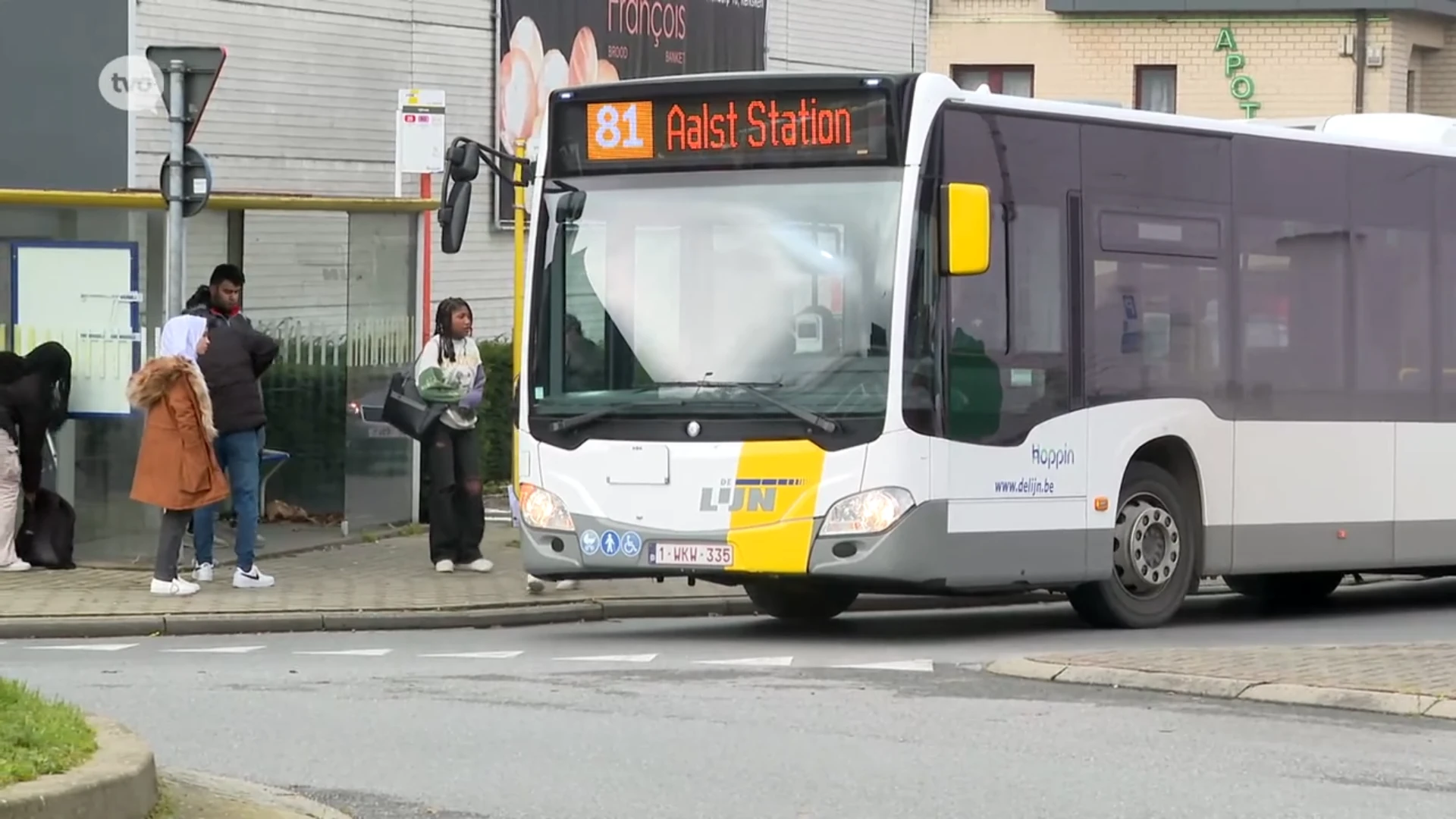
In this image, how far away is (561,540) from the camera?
516 inches

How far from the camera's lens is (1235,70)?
121 ft

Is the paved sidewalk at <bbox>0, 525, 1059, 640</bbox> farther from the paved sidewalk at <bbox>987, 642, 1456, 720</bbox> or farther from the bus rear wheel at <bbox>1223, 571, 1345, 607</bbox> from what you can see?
the paved sidewalk at <bbox>987, 642, 1456, 720</bbox>

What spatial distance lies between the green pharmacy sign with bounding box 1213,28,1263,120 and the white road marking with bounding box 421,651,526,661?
2605 centimetres

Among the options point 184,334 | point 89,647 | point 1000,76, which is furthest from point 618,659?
point 1000,76

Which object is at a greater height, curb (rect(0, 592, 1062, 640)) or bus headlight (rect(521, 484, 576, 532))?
bus headlight (rect(521, 484, 576, 532))

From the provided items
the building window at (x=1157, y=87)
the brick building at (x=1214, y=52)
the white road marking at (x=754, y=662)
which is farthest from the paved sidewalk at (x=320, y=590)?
the building window at (x=1157, y=87)

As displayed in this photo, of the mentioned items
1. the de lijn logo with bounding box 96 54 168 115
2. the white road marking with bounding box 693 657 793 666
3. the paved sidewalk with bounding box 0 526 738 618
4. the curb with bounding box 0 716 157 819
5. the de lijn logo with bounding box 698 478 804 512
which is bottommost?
the paved sidewalk with bounding box 0 526 738 618

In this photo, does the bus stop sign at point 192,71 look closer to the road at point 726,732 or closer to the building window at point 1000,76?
the road at point 726,732

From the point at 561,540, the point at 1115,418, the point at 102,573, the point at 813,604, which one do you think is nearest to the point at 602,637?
the point at 561,540

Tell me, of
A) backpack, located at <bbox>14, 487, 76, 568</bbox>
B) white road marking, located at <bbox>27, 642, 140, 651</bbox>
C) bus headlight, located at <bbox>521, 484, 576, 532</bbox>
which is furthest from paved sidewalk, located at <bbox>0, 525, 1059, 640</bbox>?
bus headlight, located at <bbox>521, 484, 576, 532</bbox>

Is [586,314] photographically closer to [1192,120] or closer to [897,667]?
[897,667]

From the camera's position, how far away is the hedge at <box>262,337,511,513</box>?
18.9 meters

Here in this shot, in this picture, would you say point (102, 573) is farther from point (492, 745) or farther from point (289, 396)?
point (492, 745)

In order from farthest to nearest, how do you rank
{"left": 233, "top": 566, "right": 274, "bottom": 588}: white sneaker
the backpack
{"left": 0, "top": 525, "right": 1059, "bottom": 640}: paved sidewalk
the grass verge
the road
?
1. the backpack
2. {"left": 233, "top": 566, "right": 274, "bottom": 588}: white sneaker
3. {"left": 0, "top": 525, "right": 1059, "bottom": 640}: paved sidewalk
4. the road
5. the grass verge
